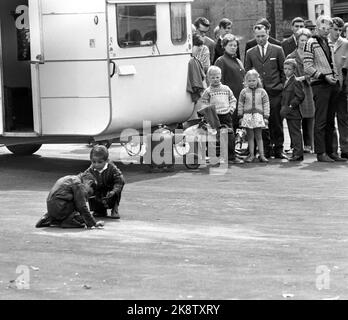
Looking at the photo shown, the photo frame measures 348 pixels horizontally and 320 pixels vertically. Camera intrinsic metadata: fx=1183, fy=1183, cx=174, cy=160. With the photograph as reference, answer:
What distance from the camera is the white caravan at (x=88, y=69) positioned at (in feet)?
53.6

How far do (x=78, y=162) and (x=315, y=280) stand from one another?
9153 mm

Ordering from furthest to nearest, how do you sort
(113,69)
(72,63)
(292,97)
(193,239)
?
(292,97) < (72,63) < (113,69) < (193,239)

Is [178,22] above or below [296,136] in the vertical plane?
above

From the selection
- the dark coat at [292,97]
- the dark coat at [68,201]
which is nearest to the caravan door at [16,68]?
the dark coat at [292,97]

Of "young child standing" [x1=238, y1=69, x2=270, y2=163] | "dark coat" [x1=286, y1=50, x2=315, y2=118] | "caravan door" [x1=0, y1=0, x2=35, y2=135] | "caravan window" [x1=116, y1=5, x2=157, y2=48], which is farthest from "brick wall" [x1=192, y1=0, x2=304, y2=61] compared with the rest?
"caravan window" [x1=116, y1=5, x2=157, y2=48]

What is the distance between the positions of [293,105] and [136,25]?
8.87 feet

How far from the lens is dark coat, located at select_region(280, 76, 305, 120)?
17.7 meters

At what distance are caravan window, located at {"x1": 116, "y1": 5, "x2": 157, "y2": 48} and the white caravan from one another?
0.01 metres

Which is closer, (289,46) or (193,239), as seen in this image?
(193,239)

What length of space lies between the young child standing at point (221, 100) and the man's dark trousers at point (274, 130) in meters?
0.72

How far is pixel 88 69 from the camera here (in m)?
16.4

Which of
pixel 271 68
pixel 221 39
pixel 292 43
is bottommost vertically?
pixel 271 68

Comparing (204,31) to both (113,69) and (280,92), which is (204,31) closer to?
(280,92)

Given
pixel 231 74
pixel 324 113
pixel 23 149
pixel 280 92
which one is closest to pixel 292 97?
pixel 280 92
